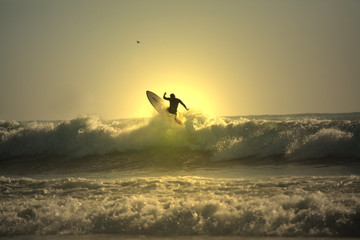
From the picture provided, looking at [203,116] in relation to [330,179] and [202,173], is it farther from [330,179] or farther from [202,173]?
[330,179]

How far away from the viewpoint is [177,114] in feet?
60.3

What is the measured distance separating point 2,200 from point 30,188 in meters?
1.09

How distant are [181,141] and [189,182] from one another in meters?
8.10

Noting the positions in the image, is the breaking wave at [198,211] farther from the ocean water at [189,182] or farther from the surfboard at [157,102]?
the surfboard at [157,102]

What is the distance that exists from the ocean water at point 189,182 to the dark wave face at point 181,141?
47 mm

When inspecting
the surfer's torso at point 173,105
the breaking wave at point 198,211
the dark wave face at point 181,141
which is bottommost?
the breaking wave at point 198,211

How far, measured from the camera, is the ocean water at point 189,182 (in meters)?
6.29

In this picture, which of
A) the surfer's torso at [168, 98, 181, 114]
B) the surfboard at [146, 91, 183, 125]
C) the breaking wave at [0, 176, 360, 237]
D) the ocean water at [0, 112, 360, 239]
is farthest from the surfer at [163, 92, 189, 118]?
the breaking wave at [0, 176, 360, 237]

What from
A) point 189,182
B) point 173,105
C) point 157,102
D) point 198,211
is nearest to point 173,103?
point 173,105

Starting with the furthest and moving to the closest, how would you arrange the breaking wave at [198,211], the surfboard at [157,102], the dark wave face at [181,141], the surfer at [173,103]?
1. the surfboard at [157,102]
2. the surfer at [173,103]
3. the dark wave face at [181,141]
4. the breaking wave at [198,211]

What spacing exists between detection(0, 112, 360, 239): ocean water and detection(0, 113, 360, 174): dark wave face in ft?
0.16

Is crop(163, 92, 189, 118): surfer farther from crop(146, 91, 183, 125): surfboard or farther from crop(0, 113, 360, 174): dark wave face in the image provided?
crop(0, 113, 360, 174): dark wave face

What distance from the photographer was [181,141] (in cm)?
1727

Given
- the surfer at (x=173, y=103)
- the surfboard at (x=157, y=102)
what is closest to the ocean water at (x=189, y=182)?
the surfboard at (x=157, y=102)
